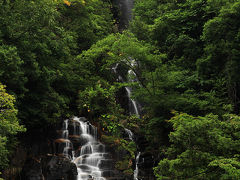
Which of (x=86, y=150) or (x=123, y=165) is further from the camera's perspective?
(x=86, y=150)

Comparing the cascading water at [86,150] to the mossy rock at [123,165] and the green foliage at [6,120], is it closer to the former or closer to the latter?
the mossy rock at [123,165]

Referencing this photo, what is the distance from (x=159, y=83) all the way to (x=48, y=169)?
887 centimetres

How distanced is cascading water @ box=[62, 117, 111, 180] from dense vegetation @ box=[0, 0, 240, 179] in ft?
3.30

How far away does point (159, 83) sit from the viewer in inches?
680

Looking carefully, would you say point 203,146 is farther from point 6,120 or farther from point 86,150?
point 86,150

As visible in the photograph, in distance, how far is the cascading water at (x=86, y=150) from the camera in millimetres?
15609

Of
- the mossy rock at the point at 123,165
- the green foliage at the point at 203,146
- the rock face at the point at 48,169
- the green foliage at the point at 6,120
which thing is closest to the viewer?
the green foliage at the point at 203,146

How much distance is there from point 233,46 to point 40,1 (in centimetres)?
1132

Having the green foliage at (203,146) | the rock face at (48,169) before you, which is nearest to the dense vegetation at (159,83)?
the green foliage at (203,146)

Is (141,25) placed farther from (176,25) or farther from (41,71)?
(41,71)

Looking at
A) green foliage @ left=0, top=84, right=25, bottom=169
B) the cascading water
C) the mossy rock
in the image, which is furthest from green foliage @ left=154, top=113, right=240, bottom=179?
the cascading water

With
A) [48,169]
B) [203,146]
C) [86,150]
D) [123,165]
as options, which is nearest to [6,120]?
[48,169]

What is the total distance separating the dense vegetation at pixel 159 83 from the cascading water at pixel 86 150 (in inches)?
39.6

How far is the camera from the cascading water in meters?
15.6
